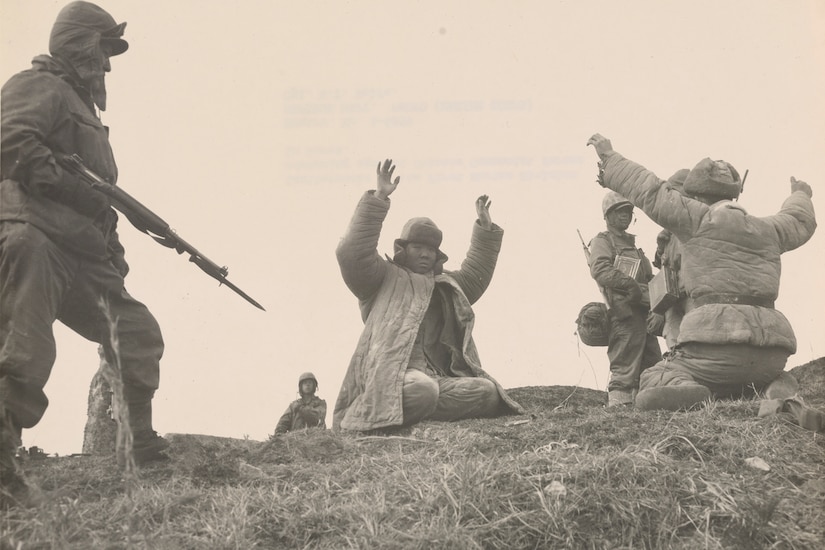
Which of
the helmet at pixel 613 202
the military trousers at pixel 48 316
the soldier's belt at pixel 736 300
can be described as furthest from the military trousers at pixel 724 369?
the military trousers at pixel 48 316

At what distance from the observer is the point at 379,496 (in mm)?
4859

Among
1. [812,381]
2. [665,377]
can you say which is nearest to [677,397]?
[665,377]

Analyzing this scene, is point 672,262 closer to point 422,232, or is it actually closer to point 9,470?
point 422,232

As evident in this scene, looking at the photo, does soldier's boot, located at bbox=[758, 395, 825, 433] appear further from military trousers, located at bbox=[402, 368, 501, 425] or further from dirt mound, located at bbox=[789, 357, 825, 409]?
military trousers, located at bbox=[402, 368, 501, 425]

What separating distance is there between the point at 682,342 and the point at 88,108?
4.42m

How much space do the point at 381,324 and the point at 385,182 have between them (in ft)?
3.65

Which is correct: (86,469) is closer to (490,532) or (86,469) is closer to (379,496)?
(379,496)

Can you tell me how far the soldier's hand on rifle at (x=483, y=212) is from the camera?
846 centimetres

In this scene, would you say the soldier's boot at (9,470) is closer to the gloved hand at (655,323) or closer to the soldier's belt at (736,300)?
the soldier's belt at (736,300)

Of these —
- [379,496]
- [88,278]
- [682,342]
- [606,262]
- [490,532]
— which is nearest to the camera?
[490,532]

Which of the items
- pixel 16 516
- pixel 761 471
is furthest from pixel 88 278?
pixel 761 471

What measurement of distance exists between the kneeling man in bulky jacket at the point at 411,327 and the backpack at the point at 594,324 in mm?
1098

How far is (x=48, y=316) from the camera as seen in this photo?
212 inches

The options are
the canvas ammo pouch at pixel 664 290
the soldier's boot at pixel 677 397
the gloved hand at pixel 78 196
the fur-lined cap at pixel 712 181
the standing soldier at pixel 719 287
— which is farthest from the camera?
the canvas ammo pouch at pixel 664 290
